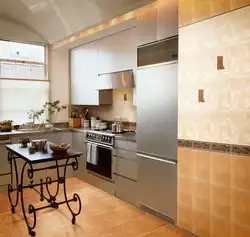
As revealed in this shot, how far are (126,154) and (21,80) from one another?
2.88m

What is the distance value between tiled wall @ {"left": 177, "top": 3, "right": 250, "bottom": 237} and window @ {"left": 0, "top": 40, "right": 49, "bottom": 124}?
11.8 feet

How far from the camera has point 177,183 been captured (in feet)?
10.7

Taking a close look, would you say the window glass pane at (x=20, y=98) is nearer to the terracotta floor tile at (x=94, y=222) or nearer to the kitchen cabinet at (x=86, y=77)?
the kitchen cabinet at (x=86, y=77)

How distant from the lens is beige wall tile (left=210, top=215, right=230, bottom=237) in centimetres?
277

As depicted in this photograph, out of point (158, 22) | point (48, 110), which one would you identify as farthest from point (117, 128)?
point (48, 110)

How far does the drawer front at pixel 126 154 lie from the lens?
156 inches

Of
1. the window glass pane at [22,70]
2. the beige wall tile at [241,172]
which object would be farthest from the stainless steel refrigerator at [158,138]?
the window glass pane at [22,70]

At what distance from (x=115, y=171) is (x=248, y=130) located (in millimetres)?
2292

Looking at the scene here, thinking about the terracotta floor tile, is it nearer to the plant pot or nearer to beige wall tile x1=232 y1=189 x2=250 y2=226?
beige wall tile x1=232 y1=189 x2=250 y2=226

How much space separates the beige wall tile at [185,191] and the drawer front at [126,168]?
0.86 metres

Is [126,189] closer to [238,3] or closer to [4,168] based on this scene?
[4,168]

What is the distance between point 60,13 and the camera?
15.3ft

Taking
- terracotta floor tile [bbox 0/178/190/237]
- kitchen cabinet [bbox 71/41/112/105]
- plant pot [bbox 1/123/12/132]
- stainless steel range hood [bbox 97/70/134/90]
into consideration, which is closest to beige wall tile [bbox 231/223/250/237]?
terracotta floor tile [bbox 0/178/190/237]

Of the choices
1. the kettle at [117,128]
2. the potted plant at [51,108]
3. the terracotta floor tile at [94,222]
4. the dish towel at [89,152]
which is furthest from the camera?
the potted plant at [51,108]
